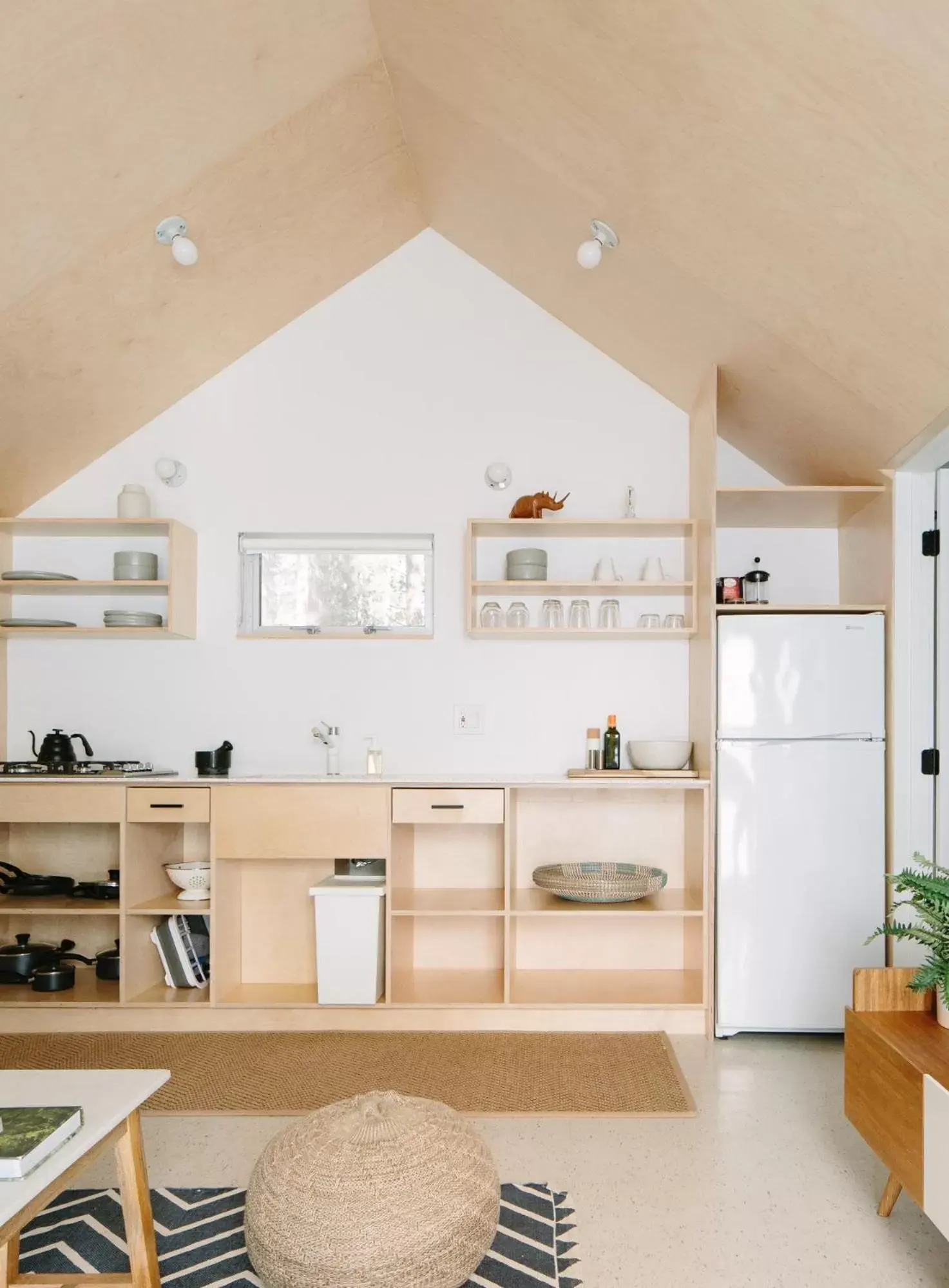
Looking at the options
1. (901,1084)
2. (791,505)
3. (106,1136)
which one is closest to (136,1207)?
(106,1136)

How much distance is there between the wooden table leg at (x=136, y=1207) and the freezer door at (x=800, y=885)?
7.21ft

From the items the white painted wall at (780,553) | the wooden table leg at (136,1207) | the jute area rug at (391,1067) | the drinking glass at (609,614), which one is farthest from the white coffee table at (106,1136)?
the white painted wall at (780,553)

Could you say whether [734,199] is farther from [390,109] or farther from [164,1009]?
[164,1009]

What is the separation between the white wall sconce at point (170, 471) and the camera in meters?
4.13

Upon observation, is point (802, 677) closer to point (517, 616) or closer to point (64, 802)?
point (517, 616)

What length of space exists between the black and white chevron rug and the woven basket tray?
1.32m

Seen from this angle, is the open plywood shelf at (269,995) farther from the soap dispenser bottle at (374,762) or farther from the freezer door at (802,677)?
the freezer door at (802,677)

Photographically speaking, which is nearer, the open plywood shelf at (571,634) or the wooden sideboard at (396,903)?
the wooden sideboard at (396,903)

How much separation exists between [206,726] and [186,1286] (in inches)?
94.8

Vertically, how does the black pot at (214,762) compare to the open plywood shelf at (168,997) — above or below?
above

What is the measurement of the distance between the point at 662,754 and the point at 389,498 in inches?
61.4

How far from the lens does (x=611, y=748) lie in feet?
13.0

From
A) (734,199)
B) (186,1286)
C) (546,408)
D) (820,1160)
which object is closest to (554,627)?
(546,408)

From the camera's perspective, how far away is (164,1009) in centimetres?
365
